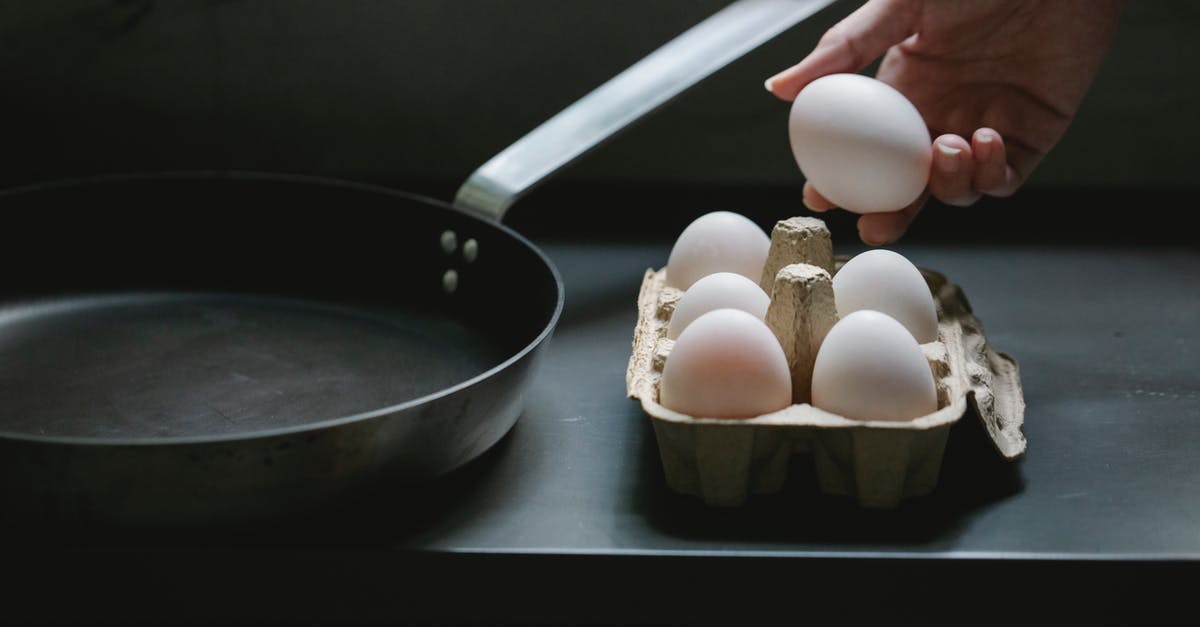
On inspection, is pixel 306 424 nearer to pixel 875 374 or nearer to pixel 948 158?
pixel 875 374

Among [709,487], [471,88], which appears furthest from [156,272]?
[709,487]

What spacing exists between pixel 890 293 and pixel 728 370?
16 cm

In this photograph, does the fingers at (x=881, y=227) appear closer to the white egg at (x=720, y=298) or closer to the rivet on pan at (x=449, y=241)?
the white egg at (x=720, y=298)

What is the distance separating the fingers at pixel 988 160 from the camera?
957mm

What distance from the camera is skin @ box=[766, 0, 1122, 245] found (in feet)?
3.41

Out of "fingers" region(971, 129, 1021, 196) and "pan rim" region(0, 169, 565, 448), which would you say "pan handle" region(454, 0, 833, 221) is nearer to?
"pan rim" region(0, 169, 565, 448)

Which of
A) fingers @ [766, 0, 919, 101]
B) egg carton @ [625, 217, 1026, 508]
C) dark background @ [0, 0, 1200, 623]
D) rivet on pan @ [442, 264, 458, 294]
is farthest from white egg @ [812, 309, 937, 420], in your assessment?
dark background @ [0, 0, 1200, 623]

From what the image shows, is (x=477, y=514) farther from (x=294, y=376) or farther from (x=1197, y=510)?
(x=1197, y=510)

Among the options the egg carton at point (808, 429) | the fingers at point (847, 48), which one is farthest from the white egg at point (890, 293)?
the fingers at point (847, 48)

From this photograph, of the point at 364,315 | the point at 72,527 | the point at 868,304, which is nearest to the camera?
the point at 72,527

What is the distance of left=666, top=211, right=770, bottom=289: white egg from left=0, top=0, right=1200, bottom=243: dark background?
1.25 feet

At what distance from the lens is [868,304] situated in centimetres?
84

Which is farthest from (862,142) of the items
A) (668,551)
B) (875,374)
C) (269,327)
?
(269,327)

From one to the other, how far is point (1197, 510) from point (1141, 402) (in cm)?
17
